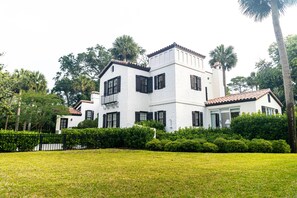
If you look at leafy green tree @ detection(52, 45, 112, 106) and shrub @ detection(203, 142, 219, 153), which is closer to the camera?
shrub @ detection(203, 142, 219, 153)

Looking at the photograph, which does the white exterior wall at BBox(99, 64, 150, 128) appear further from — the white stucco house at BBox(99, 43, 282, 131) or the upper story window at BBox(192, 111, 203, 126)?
the upper story window at BBox(192, 111, 203, 126)

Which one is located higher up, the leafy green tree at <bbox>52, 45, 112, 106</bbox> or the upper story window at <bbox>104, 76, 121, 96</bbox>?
the leafy green tree at <bbox>52, 45, 112, 106</bbox>

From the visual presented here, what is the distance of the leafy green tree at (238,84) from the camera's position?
164ft

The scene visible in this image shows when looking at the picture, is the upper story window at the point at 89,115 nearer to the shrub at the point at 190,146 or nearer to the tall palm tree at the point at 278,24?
the shrub at the point at 190,146

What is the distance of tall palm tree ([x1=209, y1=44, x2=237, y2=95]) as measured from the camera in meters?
33.6

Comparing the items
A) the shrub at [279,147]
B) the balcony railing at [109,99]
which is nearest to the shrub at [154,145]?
the shrub at [279,147]

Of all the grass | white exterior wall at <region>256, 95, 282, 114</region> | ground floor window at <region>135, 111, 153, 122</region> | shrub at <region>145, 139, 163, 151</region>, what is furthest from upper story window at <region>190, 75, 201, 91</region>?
the grass

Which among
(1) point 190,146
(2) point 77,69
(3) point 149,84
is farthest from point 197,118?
(2) point 77,69

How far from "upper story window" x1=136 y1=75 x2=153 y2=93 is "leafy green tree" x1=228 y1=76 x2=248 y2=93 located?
36337 millimetres

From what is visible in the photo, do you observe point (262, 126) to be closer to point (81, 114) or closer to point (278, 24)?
point (278, 24)

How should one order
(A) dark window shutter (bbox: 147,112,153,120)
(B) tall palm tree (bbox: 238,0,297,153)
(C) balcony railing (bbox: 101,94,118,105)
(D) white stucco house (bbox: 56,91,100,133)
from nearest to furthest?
(B) tall palm tree (bbox: 238,0,297,153) < (A) dark window shutter (bbox: 147,112,153,120) < (C) balcony railing (bbox: 101,94,118,105) < (D) white stucco house (bbox: 56,91,100,133)

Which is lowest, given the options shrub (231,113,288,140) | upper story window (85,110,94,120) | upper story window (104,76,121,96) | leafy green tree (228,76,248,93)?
shrub (231,113,288,140)

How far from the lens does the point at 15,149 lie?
12750 millimetres

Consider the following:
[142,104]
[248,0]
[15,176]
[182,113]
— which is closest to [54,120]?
[142,104]
